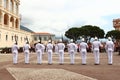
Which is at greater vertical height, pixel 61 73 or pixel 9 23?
pixel 9 23

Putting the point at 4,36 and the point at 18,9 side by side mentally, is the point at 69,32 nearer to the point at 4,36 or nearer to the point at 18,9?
the point at 18,9

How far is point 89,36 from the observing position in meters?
97.8

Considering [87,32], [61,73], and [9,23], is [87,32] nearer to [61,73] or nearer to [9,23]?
[9,23]

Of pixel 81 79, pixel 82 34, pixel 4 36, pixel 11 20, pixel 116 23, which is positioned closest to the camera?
pixel 81 79

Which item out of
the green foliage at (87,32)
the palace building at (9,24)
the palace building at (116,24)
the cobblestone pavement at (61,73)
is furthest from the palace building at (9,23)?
the cobblestone pavement at (61,73)

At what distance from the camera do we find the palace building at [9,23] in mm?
64613

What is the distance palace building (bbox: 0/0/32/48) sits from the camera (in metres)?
64.6

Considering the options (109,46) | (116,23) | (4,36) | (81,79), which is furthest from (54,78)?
(116,23)

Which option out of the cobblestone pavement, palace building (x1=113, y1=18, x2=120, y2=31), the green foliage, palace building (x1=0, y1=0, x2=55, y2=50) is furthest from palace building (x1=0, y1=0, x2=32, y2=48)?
the cobblestone pavement

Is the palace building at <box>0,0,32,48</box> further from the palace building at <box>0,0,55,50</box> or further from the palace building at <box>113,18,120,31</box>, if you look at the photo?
the palace building at <box>113,18,120,31</box>

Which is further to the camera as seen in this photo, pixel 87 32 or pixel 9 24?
pixel 87 32

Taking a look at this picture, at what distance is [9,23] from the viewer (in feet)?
238

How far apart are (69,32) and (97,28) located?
9962 mm

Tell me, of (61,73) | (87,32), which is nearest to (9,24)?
(87,32)
